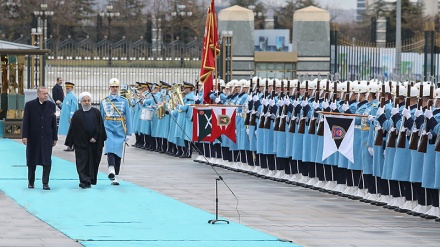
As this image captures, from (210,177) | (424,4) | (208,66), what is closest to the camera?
(210,177)

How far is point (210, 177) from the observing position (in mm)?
22406

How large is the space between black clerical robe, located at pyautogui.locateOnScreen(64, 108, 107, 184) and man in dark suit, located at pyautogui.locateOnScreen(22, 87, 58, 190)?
1.19ft

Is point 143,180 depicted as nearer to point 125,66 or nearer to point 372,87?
point 372,87

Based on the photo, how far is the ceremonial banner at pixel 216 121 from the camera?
23.5 m

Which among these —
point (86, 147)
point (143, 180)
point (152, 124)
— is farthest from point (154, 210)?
point (152, 124)

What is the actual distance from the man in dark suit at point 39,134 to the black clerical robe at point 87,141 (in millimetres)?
362

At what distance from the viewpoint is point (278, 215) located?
16797 mm

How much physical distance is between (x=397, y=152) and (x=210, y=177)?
18.6ft

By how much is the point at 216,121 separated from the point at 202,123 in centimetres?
35

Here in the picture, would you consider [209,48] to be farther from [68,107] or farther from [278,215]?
[278,215]

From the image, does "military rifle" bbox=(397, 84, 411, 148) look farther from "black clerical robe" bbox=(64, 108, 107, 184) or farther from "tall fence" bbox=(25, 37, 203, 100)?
"tall fence" bbox=(25, 37, 203, 100)

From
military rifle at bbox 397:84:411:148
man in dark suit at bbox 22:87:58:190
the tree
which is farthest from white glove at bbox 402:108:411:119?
the tree

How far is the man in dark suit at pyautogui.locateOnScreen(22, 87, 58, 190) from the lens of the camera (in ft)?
64.0

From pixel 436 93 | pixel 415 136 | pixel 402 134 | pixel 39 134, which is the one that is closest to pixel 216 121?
pixel 39 134
